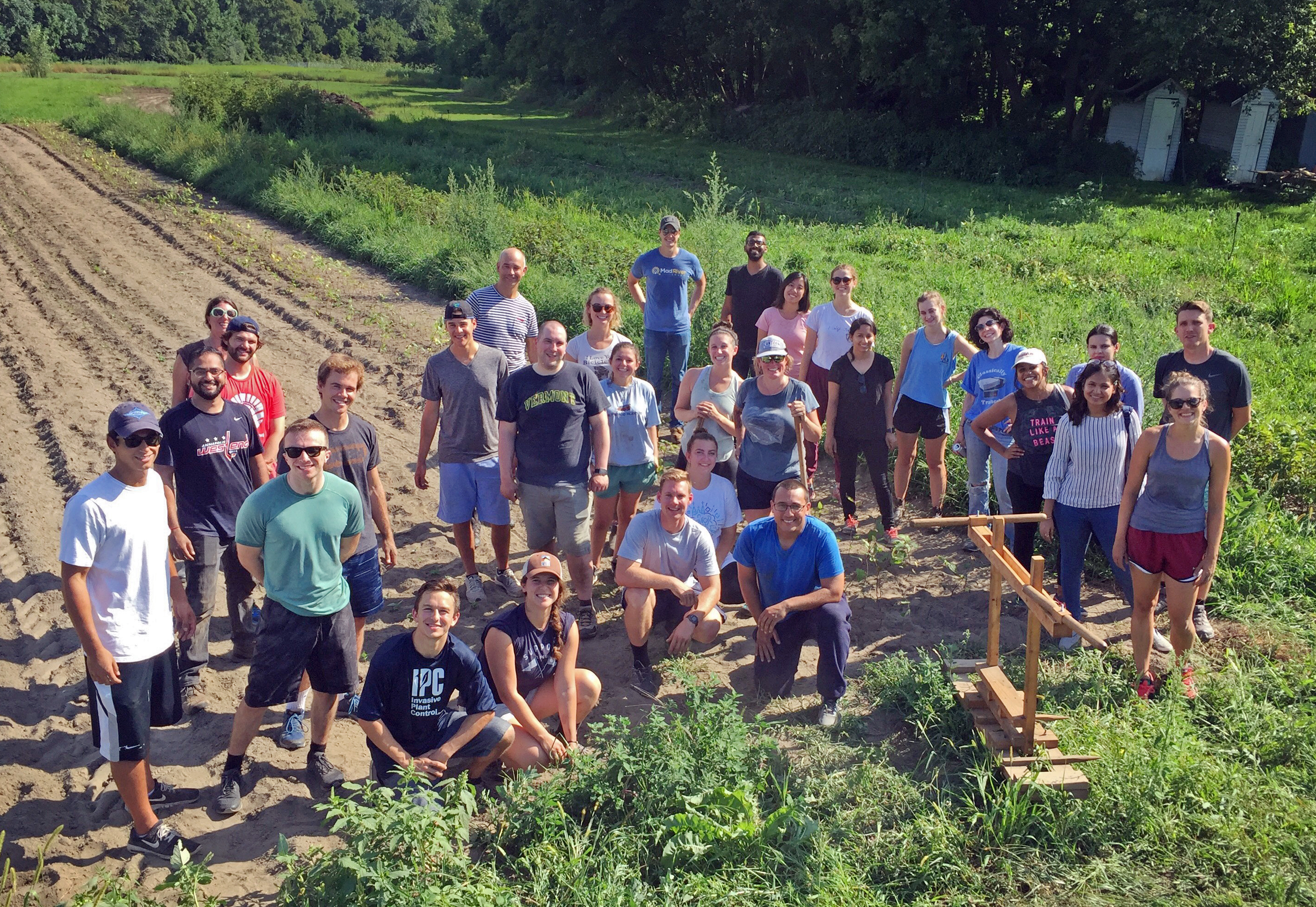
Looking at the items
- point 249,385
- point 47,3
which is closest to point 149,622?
point 249,385

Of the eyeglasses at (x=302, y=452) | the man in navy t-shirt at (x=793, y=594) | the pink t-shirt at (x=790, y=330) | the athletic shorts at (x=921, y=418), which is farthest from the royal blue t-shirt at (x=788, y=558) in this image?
the pink t-shirt at (x=790, y=330)

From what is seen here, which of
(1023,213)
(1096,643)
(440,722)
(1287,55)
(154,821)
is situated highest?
(1287,55)

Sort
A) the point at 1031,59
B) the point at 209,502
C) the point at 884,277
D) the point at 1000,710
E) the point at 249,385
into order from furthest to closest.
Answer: the point at 1031,59, the point at 884,277, the point at 249,385, the point at 209,502, the point at 1000,710

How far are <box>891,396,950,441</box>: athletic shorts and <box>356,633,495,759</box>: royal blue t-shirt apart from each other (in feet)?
12.8

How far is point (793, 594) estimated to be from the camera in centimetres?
577

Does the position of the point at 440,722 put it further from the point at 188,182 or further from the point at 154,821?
the point at 188,182

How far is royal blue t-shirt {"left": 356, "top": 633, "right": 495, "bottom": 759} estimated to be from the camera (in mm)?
4680

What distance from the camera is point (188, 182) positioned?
21.5m

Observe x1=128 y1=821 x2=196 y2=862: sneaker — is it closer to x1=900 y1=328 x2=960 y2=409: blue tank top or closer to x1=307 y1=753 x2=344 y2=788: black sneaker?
x1=307 y1=753 x2=344 y2=788: black sneaker

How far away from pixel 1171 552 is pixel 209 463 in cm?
534

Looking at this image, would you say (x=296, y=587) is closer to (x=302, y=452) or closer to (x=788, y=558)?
Answer: (x=302, y=452)

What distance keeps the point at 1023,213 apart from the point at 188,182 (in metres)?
17.5

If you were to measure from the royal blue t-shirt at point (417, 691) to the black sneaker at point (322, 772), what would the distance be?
39 centimetres

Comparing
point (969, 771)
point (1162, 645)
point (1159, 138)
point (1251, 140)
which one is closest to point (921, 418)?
point (1162, 645)
